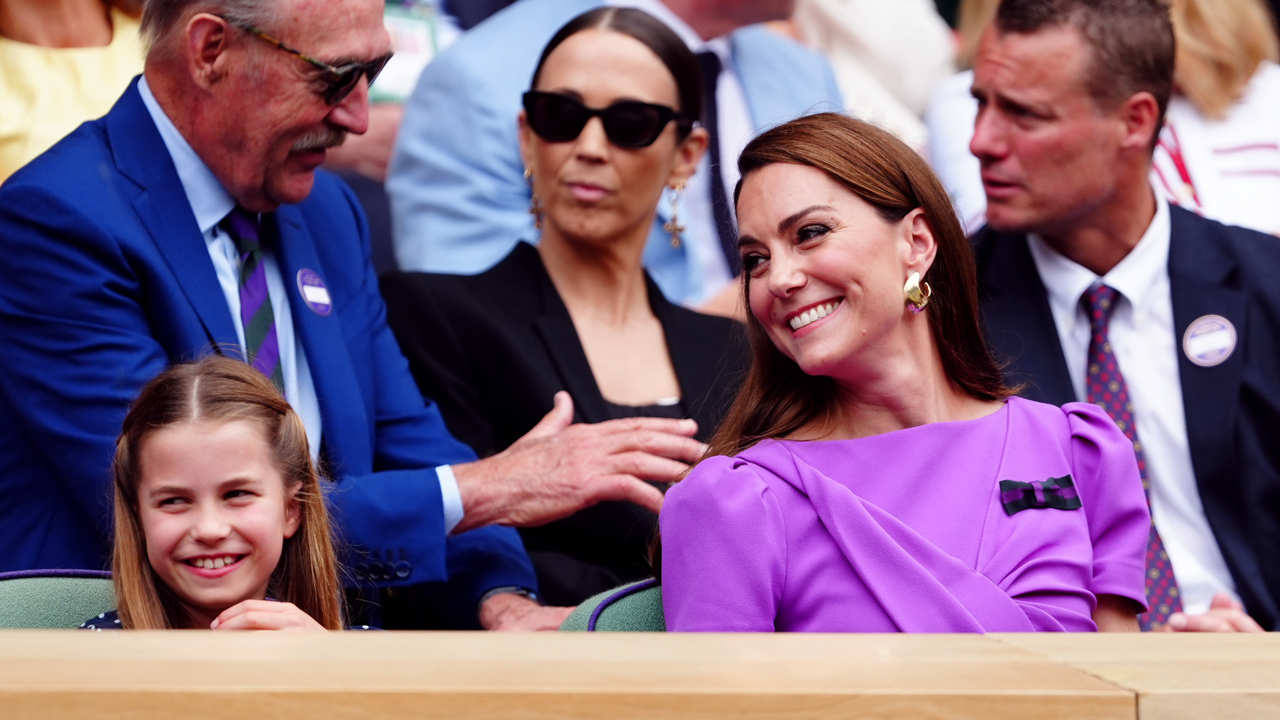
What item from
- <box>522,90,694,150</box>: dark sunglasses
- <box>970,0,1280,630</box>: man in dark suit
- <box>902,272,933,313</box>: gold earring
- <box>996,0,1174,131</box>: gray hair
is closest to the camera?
<box>902,272,933,313</box>: gold earring

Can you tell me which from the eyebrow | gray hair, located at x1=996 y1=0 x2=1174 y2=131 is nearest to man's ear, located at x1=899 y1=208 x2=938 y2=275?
the eyebrow

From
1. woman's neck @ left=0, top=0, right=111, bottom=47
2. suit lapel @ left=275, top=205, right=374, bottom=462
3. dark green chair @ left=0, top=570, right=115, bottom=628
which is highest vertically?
woman's neck @ left=0, top=0, right=111, bottom=47

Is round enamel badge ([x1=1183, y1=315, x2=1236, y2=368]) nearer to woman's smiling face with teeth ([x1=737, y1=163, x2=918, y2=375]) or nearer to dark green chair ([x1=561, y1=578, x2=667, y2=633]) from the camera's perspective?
woman's smiling face with teeth ([x1=737, y1=163, x2=918, y2=375])

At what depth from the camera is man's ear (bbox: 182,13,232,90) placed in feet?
7.97

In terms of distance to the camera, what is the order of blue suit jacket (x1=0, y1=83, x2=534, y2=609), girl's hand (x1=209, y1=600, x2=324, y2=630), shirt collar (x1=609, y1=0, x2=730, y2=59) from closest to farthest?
girl's hand (x1=209, y1=600, x2=324, y2=630) < blue suit jacket (x1=0, y1=83, x2=534, y2=609) < shirt collar (x1=609, y1=0, x2=730, y2=59)

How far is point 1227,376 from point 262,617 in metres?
1.94

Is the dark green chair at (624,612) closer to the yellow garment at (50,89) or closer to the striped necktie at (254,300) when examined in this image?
the striped necktie at (254,300)

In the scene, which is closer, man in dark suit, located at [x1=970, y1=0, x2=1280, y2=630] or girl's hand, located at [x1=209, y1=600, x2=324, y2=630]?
girl's hand, located at [x1=209, y1=600, x2=324, y2=630]

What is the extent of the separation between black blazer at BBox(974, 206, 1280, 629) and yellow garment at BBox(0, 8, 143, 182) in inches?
68.5

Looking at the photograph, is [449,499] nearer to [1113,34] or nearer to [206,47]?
A: [206,47]

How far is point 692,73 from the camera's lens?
320 centimetres

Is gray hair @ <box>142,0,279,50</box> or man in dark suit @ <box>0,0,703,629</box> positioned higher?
gray hair @ <box>142,0,279,50</box>

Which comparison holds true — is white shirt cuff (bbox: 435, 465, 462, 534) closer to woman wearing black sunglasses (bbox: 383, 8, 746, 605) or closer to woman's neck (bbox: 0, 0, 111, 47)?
woman wearing black sunglasses (bbox: 383, 8, 746, 605)

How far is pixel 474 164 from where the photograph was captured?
3602 millimetres
